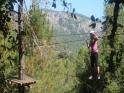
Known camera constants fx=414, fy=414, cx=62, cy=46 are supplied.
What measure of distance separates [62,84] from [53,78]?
4.86m

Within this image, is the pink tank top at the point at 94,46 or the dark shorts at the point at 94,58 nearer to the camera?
the pink tank top at the point at 94,46

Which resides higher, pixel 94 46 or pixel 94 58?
pixel 94 46

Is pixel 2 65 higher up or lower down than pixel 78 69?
higher up

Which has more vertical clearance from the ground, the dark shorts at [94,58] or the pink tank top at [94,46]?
the pink tank top at [94,46]

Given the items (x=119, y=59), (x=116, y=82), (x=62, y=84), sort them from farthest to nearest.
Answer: (x=62, y=84), (x=116, y=82), (x=119, y=59)

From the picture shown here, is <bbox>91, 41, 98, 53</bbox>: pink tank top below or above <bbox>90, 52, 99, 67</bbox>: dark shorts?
above

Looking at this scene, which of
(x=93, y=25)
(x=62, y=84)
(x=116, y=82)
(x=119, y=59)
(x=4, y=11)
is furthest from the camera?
(x=62, y=84)

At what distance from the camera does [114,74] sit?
27547mm

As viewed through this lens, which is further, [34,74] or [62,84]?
[62,84]

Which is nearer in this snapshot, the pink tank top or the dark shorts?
the pink tank top

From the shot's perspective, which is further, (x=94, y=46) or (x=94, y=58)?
(x=94, y=58)

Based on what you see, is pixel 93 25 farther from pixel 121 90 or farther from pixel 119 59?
pixel 121 90

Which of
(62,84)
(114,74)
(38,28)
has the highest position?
(38,28)

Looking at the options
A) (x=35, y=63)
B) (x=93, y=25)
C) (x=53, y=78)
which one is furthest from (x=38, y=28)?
(x=93, y=25)
